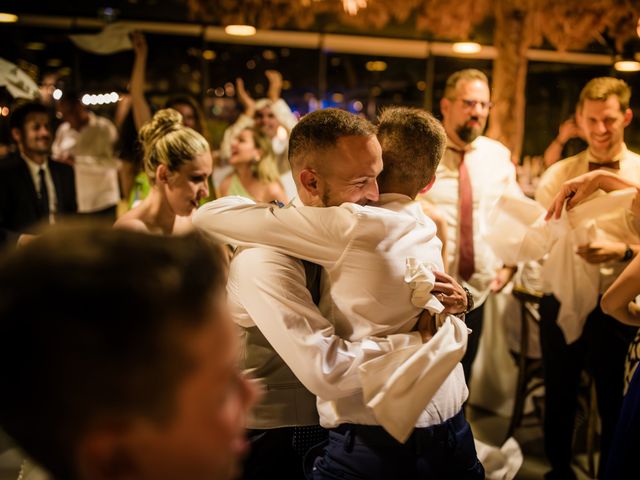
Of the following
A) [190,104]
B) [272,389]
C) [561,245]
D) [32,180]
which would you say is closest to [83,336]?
[272,389]

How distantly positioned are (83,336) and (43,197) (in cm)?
341

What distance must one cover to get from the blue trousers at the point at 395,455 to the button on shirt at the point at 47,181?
2.83 metres

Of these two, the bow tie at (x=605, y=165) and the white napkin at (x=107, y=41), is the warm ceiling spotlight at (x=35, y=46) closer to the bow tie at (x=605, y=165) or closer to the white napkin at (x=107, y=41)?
the white napkin at (x=107, y=41)

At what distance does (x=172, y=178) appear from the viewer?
2344mm

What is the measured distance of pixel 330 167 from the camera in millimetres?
1467

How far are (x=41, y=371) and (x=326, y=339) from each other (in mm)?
749

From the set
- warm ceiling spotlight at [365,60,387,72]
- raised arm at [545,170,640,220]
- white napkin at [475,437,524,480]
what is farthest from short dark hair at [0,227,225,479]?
warm ceiling spotlight at [365,60,387,72]

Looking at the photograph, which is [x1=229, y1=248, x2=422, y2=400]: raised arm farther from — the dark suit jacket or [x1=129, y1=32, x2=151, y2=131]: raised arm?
[x1=129, y1=32, x2=151, y2=131]: raised arm

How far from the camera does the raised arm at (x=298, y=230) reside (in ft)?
4.51

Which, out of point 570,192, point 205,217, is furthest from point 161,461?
point 570,192

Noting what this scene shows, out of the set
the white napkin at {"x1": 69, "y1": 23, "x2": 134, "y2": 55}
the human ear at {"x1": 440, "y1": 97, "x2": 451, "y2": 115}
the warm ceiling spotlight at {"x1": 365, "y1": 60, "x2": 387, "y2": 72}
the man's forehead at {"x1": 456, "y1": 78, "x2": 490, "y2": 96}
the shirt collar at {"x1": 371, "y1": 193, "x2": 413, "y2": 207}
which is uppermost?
the white napkin at {"x1": 69, "y1": 23, "x2": 134, "y2": 55}

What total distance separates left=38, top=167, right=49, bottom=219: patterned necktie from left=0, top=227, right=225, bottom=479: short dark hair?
328cm

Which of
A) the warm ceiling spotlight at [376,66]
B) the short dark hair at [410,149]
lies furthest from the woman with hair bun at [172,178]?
the warm ceiling spotlight at [376,66]

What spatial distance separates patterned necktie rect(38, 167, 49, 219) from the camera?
371 cm
